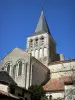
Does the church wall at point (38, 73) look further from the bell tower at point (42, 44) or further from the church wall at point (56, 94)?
the bell tower at point (42, 44)

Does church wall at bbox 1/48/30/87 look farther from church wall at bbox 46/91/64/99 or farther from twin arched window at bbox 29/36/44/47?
twin arched window at bbox 29/36/44/47

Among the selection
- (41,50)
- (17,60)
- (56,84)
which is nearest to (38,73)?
(56,84)

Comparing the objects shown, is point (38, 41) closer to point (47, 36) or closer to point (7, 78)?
point (47, 36)

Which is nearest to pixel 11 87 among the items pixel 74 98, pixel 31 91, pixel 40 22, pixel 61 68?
pixel 31 91

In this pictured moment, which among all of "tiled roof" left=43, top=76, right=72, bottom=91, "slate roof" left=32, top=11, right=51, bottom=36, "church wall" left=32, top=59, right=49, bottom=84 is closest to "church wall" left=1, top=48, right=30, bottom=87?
"church wall" left=32, top=59, right=49, bottom=84

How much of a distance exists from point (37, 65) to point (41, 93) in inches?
254

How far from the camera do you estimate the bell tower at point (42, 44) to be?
41.4 meters

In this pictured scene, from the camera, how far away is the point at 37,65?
111 feet

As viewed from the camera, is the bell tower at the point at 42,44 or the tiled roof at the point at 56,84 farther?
the bell tower at the point at 42,44

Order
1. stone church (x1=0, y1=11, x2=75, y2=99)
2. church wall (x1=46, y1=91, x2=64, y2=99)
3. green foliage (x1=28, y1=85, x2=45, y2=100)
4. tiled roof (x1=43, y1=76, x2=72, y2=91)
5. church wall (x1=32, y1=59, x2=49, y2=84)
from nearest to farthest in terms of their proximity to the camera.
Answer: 1. green foliage (x1=28, y1=85, x2=45, y2=100)
2. church wall (x1=46, y1=91, x2=64, y2=99)
3. tiled roof (x1=43, y1=76, x2=72, y2=91)
4. stone church (x1=0, y1=11, x2=75, y2=99)
5. church wall (x1=32, y1=59, x2=49, y2=84)

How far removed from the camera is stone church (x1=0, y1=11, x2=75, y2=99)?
30.8 m

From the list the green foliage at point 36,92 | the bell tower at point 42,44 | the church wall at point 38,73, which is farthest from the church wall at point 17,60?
the bell tower at point 42,44

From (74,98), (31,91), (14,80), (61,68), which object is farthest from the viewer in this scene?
(61,68)

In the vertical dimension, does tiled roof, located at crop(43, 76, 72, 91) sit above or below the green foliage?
above
